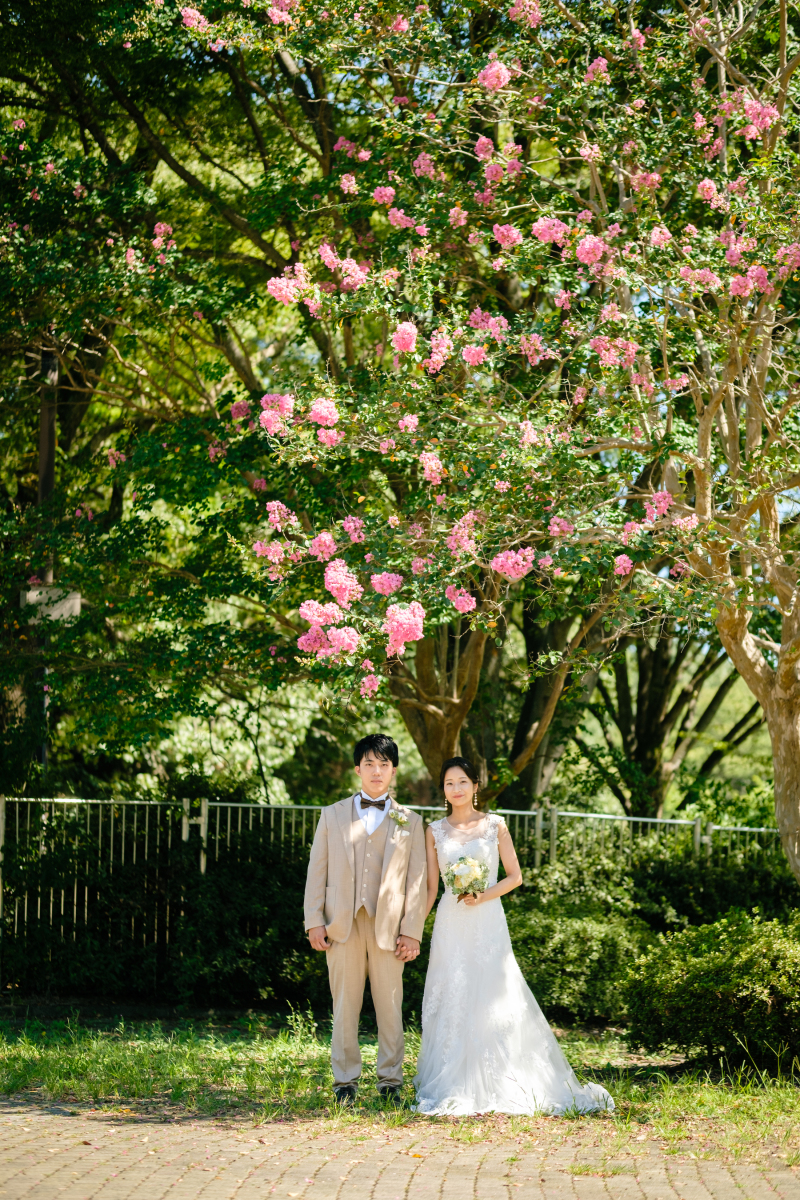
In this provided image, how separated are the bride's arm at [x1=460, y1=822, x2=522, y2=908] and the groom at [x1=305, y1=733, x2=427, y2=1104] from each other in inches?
11.4

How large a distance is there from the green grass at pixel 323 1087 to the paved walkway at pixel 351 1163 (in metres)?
0.07

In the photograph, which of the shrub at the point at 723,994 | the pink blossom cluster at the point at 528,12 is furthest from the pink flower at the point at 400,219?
the shrub at the point at 723,994

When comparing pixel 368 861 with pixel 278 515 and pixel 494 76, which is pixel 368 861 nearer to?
pixel 278 515

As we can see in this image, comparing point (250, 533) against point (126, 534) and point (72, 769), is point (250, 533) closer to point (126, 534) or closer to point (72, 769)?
point (126, 534)

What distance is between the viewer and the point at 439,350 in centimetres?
739

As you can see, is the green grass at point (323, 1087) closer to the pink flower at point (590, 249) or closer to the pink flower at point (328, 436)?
the pink flower at point (328, 436)

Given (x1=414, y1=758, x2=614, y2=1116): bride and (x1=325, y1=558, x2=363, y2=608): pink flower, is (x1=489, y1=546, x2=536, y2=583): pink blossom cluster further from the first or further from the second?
(x1=414, y1=758, x2=614, y2=1116): bride

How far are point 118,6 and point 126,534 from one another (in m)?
4.14

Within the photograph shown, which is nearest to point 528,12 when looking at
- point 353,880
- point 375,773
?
point 375,773

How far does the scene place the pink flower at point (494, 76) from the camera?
7.61 meters

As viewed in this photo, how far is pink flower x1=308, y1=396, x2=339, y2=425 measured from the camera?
23.5 ft

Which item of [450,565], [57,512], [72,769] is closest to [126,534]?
[57,512]

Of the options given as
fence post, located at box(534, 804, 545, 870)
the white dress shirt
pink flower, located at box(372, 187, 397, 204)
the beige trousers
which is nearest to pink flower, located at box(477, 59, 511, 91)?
pink flower, located at box(372, 187, 397, 204)

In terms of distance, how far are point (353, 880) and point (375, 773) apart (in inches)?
22.1
